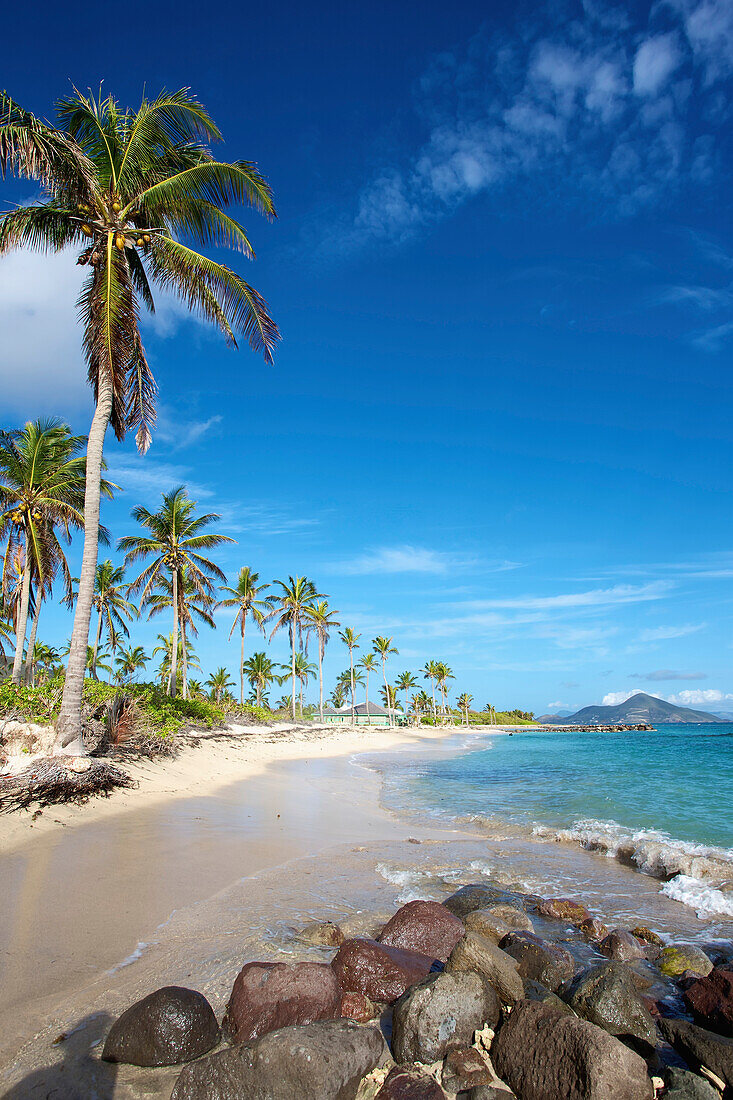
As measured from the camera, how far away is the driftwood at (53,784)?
8805mm

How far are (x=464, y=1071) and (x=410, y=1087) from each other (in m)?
0.41

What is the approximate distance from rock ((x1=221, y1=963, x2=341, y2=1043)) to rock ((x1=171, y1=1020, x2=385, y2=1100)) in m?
0.38

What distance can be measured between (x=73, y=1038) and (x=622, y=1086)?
3.24 m

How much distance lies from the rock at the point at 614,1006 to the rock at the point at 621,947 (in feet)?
4.56

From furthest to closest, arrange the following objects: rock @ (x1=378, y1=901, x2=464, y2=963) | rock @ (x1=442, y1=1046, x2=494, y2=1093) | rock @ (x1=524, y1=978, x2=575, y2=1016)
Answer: rock @ (x1=378, y1=901, x2=464, y2=963)
rock @ (x1=524, y1=978, x2=575, y2=1016)
rock @ (x1=442, y1=1046, x2=494, y2=1093)

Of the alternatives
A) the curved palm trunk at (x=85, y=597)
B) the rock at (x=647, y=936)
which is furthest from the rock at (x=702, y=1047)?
the curved palm trunk at (x=85, y=597)

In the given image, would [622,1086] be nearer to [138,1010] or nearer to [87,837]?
[138,1010]

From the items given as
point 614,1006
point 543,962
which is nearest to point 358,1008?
point 543,962

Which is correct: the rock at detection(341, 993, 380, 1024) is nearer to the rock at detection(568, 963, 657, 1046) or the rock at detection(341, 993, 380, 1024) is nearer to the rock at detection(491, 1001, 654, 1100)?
the rock at detection(491, 1001, 654, 1100)

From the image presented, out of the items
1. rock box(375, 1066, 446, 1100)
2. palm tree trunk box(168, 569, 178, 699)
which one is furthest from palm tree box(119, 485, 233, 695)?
rock box(375, 1066, 446, 1100)

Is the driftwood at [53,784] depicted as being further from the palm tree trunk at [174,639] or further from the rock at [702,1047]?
the palm tree trunk at [174,639]

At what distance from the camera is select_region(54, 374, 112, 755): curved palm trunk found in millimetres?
10358

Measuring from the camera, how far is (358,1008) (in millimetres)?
3975

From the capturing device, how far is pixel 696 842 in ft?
34.3
